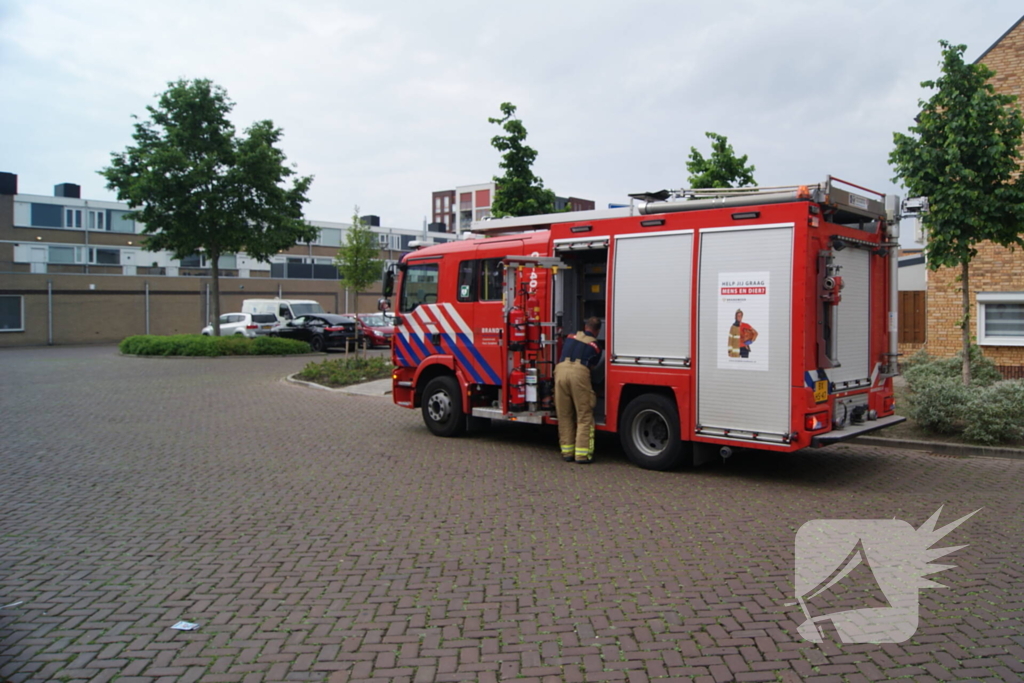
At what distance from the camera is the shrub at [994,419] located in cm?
1016

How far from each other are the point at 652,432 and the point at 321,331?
24.1m

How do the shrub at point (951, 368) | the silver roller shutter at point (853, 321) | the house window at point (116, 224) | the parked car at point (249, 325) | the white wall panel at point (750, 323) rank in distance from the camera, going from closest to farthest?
the white wall panel at point (750, 323) < the silver roller shutter at point (853, 321) < the shrub at point (951, 368) < the parked car at point (249, 325) < the house window at point (116, 224)

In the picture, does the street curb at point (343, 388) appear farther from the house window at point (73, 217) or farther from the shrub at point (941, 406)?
the house window at point (73, 217)

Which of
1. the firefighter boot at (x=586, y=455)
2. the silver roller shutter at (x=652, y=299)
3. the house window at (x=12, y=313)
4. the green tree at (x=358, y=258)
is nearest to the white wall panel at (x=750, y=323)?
the silver roller shutter at (x=652, y=299)

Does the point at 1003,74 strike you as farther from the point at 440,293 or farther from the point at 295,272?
the point at 295,272

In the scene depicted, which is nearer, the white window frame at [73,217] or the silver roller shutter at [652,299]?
the silver roller shutter at [652,299]

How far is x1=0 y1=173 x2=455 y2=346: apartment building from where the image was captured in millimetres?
41844

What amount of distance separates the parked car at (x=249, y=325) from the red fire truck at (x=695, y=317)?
24853mm

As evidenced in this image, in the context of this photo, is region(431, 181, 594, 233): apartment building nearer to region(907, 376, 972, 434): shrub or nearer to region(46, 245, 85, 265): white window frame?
region(46, 245, 85, 265): white window frame

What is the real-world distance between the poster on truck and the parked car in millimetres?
28307

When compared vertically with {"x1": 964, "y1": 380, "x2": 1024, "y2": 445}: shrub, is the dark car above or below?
above

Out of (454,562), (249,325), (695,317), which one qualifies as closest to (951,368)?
(695,317)

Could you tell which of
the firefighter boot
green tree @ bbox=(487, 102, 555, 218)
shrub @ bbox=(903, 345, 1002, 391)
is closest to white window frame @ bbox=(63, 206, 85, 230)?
green tree @ bbox=(487, 102, 555, 218)

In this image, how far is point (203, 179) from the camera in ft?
90.4
